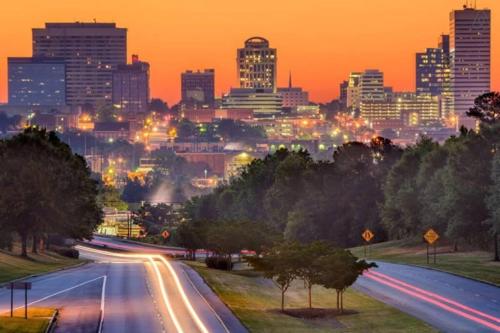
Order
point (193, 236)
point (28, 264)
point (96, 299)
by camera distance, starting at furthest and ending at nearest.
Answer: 1. point (193, 236)
2. point (28, 264)
3. point (96, 299)

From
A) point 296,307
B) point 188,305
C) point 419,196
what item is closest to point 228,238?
point 419,196

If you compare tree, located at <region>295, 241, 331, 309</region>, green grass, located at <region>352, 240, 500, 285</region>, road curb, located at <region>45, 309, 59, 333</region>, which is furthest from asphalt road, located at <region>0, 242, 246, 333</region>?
green grass, located at <region>352, 240, 500, 285</region>

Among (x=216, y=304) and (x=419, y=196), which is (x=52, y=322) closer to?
Answer: (x=216, y=304)

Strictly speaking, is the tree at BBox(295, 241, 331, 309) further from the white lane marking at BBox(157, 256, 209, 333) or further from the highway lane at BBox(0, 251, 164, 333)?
the highway lane at BBox(0, 251, 164, 333)

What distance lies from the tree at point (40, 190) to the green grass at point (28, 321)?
55.6 metres

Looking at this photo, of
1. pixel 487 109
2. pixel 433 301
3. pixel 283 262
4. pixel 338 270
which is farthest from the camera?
pixel 487 109

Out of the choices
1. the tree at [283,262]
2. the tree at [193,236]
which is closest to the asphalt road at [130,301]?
the tree at [283,262]

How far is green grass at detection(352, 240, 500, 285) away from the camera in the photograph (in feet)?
360

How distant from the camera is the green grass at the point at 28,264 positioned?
11390 centimetres

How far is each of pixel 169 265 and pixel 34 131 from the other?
3734 centimetres

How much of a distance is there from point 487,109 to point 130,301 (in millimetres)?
64577

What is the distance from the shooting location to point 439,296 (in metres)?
94.9

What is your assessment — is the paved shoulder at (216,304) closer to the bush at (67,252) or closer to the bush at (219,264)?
the bush at (219,264)

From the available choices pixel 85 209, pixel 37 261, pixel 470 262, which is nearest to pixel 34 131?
pixel 85 209
